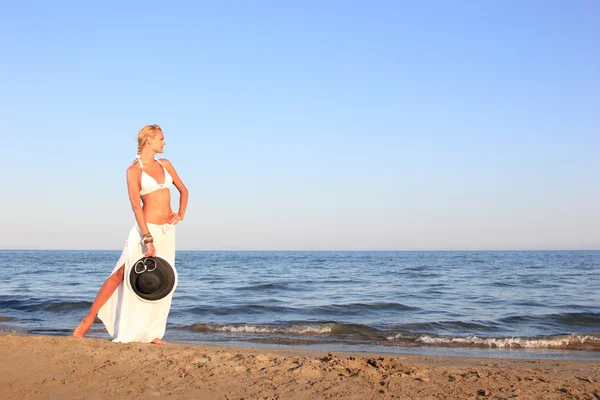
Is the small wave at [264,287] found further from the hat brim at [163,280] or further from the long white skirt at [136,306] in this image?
the hat brim at [163,280]

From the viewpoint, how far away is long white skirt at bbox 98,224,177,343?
5.18m

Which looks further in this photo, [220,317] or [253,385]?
[220,317]

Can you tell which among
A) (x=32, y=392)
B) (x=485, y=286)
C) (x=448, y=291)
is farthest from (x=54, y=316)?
(x=485, y=286)

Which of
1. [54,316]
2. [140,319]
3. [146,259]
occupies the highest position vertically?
[146,259]

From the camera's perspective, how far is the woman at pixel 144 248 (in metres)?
5.16

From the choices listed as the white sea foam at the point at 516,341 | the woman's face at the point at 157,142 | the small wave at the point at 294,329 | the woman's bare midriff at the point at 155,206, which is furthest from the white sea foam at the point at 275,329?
the woman's face at the point at 157,142

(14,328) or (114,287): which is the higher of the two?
(114,287)

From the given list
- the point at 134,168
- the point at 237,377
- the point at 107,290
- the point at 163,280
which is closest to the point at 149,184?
the point at 134,168

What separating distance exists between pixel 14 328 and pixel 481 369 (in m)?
7.54

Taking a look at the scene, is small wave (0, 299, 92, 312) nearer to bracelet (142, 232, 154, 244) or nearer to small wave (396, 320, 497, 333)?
small wave (396, 320, 497, 333)

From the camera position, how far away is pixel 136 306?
525cm

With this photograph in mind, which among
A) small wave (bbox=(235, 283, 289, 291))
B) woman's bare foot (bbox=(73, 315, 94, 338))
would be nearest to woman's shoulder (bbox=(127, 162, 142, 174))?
woman's bare foot (bbox=(73, 315, 94, 338))

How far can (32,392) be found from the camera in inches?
143

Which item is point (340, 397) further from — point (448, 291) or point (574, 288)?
point (574, 288)
